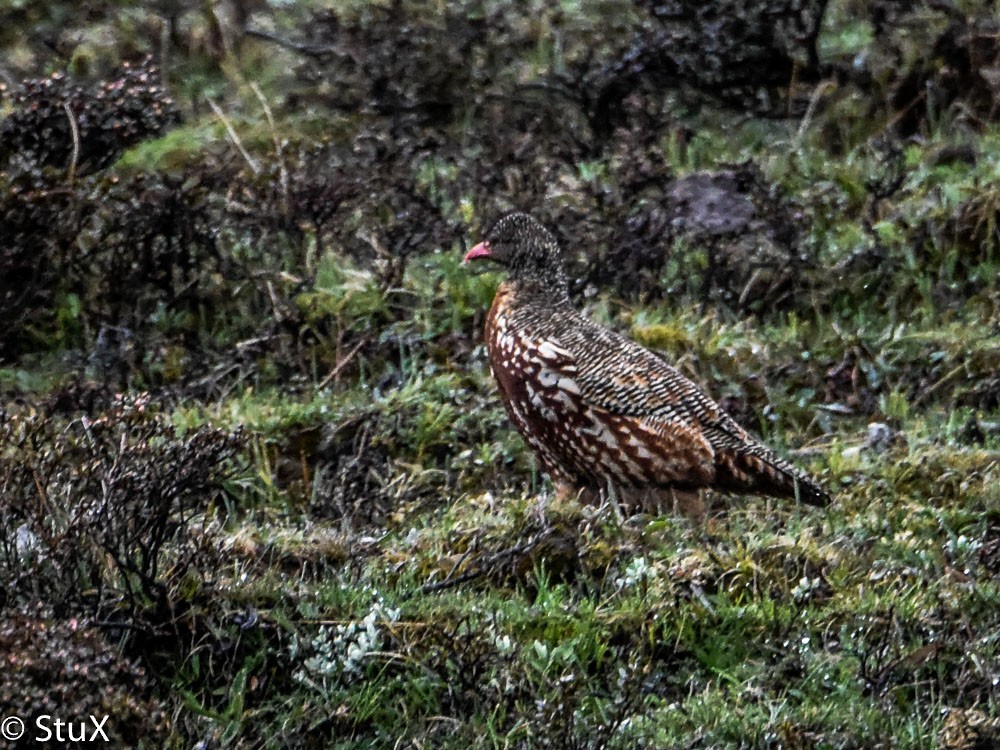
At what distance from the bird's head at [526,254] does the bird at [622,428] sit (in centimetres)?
34

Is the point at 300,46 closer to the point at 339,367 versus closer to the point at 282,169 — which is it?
the point at 282,169

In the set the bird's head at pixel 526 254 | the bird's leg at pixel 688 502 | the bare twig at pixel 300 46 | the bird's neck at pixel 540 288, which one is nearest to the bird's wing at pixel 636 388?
the bird's leg at pixel 688 502

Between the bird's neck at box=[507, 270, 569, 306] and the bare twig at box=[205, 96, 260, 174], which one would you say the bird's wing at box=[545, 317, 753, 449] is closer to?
the bird's neck at box=[507, 270, 569, 306]

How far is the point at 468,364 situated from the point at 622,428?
1820 mm

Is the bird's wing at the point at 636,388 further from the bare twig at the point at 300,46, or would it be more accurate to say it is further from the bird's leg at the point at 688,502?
the bare twig at the point at 300,46

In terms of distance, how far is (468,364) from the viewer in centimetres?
873

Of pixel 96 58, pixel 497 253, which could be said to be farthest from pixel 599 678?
pixel 96 58

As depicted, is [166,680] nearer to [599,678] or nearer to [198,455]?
[198,455]

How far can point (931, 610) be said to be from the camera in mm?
5645

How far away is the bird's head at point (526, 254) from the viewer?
7691 millimetres

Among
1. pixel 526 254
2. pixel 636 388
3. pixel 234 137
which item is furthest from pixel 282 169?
pixel 636 388

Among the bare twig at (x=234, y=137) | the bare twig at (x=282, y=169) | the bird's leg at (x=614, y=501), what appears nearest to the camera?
the bird's leg at (x=614, y=501)

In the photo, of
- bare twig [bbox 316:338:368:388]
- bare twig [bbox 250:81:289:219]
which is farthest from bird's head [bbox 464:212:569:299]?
bare twig [bbox 250:81:289:219]

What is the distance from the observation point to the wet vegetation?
5.23 m
